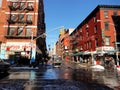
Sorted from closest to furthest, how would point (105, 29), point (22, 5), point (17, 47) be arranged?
point (17, 47) → point (22, 5) → point (105, 29)

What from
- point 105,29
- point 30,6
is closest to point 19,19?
point 30,6

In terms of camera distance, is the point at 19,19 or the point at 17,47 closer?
the point at 17,47

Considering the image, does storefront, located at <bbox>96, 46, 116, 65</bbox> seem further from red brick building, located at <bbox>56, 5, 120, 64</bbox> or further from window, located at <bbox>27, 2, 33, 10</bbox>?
window, located at <bbox>27, 2, 33, 10</bbox>

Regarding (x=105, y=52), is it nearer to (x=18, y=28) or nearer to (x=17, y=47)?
(x=17, y=47)

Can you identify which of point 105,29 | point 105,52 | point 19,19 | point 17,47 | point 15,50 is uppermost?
point 19,19

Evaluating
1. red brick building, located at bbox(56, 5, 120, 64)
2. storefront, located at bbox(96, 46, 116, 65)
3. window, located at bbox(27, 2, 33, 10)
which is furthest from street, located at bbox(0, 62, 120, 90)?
window, located at bbox(27, 2, 33, 10)

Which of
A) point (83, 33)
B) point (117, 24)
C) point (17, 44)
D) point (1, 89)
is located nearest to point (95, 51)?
point (117, 24)

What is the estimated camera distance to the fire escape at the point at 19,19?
44.9 m

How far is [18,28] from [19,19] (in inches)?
91.0

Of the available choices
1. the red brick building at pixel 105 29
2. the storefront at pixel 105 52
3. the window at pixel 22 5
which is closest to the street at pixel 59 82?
the storefront at pixel 105 52

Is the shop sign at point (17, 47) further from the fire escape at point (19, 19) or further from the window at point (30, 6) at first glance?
the window at point (30, 6)

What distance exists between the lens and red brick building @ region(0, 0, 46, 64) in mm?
44000

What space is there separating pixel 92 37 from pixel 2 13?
2509 cm

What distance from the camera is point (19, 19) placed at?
45.8 m
